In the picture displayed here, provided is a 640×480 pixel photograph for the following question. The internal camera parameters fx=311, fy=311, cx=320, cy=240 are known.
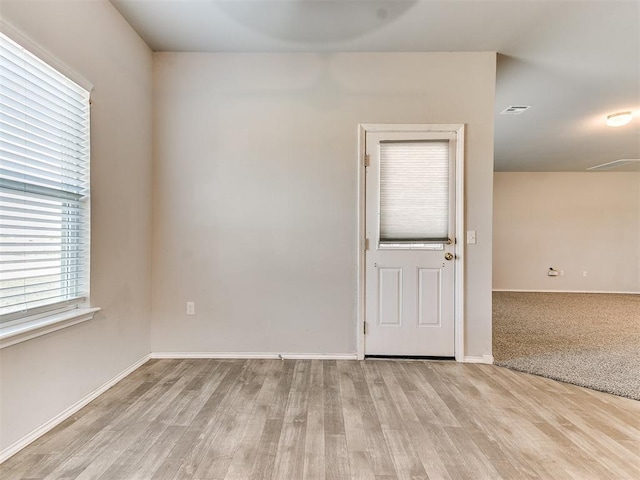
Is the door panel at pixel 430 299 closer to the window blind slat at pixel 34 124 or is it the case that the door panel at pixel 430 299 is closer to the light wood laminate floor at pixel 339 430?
the light wood laminate floor at pixel 339 430

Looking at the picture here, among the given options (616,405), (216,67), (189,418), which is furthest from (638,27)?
(189,418)

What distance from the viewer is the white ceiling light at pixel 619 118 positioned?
3893 mm

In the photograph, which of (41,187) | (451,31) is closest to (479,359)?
A: (451,31)

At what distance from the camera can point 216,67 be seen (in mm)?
2797

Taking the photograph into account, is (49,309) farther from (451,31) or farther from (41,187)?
(451,31)

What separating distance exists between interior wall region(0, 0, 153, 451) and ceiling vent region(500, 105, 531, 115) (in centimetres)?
393

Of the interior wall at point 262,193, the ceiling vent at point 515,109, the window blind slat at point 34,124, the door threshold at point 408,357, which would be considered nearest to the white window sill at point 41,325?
the interior wall at point 262,193

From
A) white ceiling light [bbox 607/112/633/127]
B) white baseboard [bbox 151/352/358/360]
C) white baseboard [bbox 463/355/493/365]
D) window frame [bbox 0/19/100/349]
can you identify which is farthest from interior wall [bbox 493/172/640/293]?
window frame [bbox 0/19/100/349]

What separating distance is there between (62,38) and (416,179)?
8.68ft

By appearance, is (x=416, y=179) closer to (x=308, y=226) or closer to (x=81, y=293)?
(x=308, y=226)

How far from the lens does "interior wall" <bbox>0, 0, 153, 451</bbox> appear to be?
5.33ft

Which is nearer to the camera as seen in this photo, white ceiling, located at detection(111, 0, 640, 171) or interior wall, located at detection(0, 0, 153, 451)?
interior wall, located at detection(0, 0, 153, 451)

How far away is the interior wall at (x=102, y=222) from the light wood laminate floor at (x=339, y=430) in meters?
0.21

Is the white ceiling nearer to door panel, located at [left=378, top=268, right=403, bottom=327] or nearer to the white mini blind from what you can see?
the white mini blind
